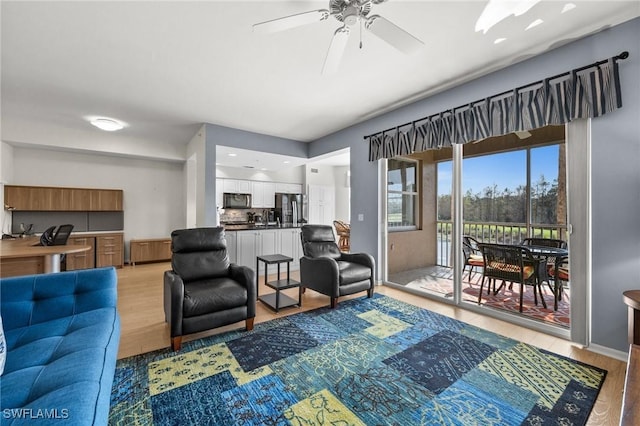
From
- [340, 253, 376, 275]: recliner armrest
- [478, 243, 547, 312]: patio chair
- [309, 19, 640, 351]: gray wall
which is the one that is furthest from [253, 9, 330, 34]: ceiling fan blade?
[478, 243, 547, 312]: patio chair

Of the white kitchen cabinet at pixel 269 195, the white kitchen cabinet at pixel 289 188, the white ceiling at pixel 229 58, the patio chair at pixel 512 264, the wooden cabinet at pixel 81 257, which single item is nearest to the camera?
the white ceiling at pixel 229 58

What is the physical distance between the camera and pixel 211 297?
247 cm

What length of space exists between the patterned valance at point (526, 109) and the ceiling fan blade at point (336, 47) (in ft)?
5.92

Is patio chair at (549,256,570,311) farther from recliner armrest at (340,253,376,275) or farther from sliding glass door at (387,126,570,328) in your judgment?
recliner armrest at (340,253,376,275)

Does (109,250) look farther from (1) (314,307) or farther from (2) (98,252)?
(1) (314,307)

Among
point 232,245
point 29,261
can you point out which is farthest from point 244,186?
point 29,261

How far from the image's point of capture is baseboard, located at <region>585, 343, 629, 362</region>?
2.19 metres

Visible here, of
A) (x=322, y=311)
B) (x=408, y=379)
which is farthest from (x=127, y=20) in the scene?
(x=408, y=379)

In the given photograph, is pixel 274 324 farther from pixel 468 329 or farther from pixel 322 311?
pixel 468 329

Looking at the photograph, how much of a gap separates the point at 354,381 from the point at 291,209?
231 inches

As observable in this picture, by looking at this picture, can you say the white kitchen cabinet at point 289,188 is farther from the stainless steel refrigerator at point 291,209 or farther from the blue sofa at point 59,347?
the blue sofa at point 59,347

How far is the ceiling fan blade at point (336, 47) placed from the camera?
195cm

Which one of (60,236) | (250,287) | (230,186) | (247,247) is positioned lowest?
(250,287)

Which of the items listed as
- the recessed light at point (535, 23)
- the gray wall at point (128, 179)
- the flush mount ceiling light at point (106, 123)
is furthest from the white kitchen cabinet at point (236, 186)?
the recessed light at point (535, 23)
